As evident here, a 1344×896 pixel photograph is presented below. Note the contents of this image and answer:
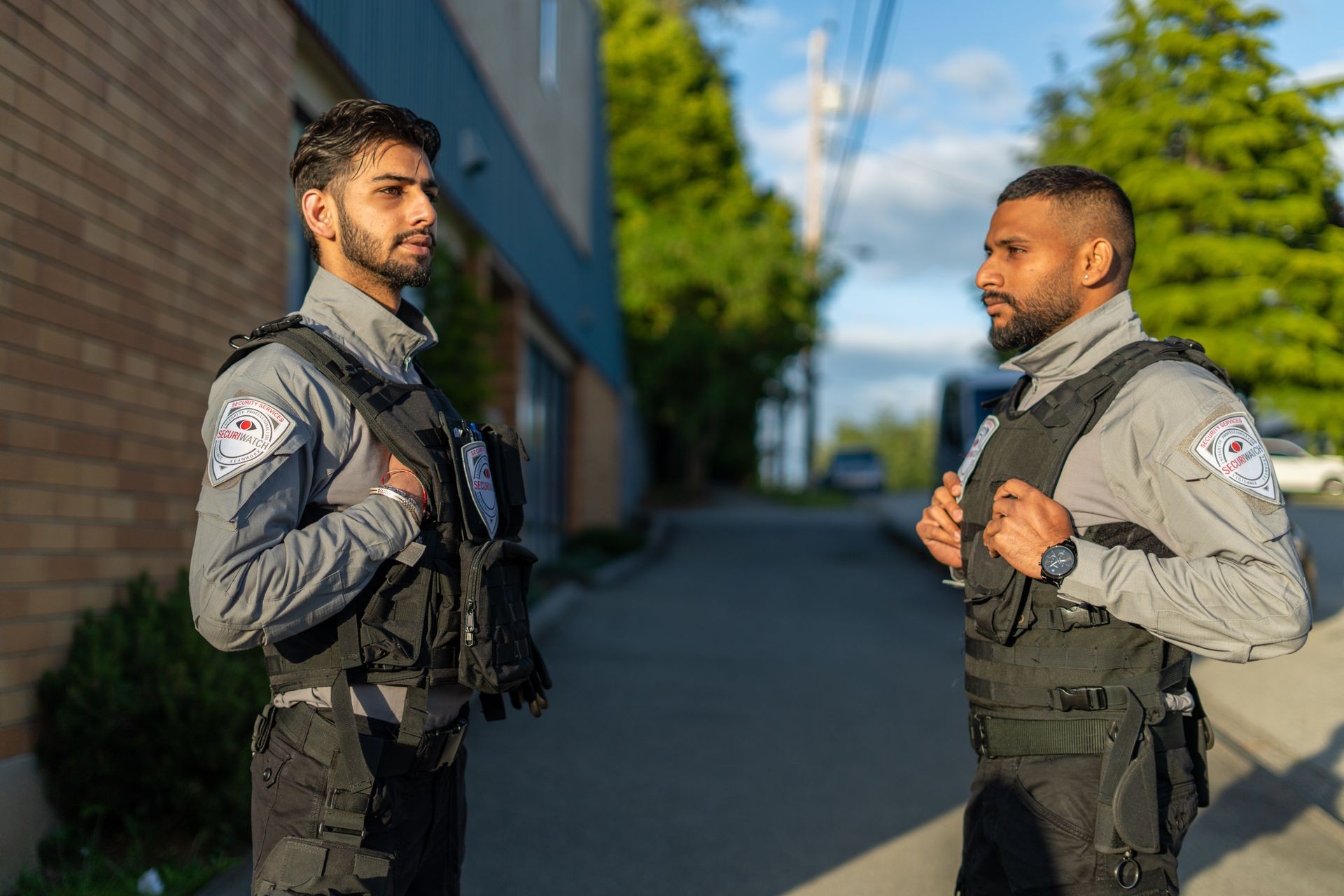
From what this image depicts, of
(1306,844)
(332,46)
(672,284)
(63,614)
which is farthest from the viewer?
(672,284)

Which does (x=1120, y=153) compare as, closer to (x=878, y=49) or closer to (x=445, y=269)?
(x=878, y=49)

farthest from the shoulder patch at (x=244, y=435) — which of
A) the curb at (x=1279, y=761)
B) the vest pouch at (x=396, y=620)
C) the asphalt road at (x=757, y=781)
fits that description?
the curb at (x=1279, y=761)

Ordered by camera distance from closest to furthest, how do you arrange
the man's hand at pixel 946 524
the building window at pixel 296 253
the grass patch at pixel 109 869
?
the man's hand at pixel 946 524 → the grass patch at pixel 109 869 → the building window at pixel 296 253

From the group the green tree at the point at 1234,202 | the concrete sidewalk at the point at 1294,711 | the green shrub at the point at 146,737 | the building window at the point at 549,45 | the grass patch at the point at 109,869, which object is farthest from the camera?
the building window at the point at 549,45

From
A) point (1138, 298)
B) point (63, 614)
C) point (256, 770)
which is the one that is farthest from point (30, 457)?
point (1138, 298)

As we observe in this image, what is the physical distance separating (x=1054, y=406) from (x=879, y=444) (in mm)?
125474

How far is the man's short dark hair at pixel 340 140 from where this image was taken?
97.2 inches

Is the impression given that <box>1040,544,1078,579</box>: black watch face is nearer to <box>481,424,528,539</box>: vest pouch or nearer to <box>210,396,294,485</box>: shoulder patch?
<box>481,424,528,539</box>: vest pouch

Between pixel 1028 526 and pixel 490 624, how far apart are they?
1.10 meters

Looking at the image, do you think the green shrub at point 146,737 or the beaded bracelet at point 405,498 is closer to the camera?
the beaded bracelet at point 405,498

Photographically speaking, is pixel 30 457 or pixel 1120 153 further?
pixel 1120 153

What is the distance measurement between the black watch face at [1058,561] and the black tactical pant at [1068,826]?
0.43m

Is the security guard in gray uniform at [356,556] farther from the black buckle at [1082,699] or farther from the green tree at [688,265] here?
the green tree at [688,265]

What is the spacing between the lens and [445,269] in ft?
30.2
